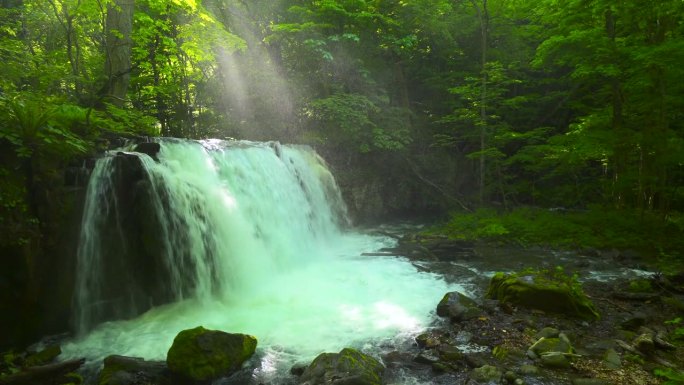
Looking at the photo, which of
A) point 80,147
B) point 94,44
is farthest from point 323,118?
point 80,147

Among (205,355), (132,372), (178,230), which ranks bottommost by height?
(132,372)

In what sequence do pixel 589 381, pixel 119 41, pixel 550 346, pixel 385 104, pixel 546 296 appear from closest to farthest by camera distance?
1. pixel 589 381
2. pixel 550 346
3. pixel 546 296
4. pixel 119 41
5. pixel 385 104

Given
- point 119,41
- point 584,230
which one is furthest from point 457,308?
point 119,41

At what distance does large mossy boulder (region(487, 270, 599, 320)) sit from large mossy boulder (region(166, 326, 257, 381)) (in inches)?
173

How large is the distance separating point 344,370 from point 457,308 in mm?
2547

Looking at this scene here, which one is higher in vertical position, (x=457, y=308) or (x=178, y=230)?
(x=178, y=230)

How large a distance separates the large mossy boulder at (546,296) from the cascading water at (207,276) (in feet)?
4.46

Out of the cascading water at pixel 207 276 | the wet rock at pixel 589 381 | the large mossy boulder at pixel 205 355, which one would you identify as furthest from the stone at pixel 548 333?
the large mossy boulder at pixel 205 355

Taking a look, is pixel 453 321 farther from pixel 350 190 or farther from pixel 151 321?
pixel 350 190

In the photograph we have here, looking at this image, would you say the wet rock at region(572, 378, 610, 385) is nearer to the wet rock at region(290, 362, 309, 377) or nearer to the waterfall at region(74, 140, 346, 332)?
the wet rock at region(290, 362, 309, 377)

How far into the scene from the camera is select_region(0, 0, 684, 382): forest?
620cm

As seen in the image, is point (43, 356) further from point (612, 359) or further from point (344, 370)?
point (612, 359)

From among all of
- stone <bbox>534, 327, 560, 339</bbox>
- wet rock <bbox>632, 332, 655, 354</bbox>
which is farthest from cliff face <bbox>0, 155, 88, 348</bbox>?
wet rock <bbox>632, 332, 655, 354</bbox>

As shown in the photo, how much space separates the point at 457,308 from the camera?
605cm
